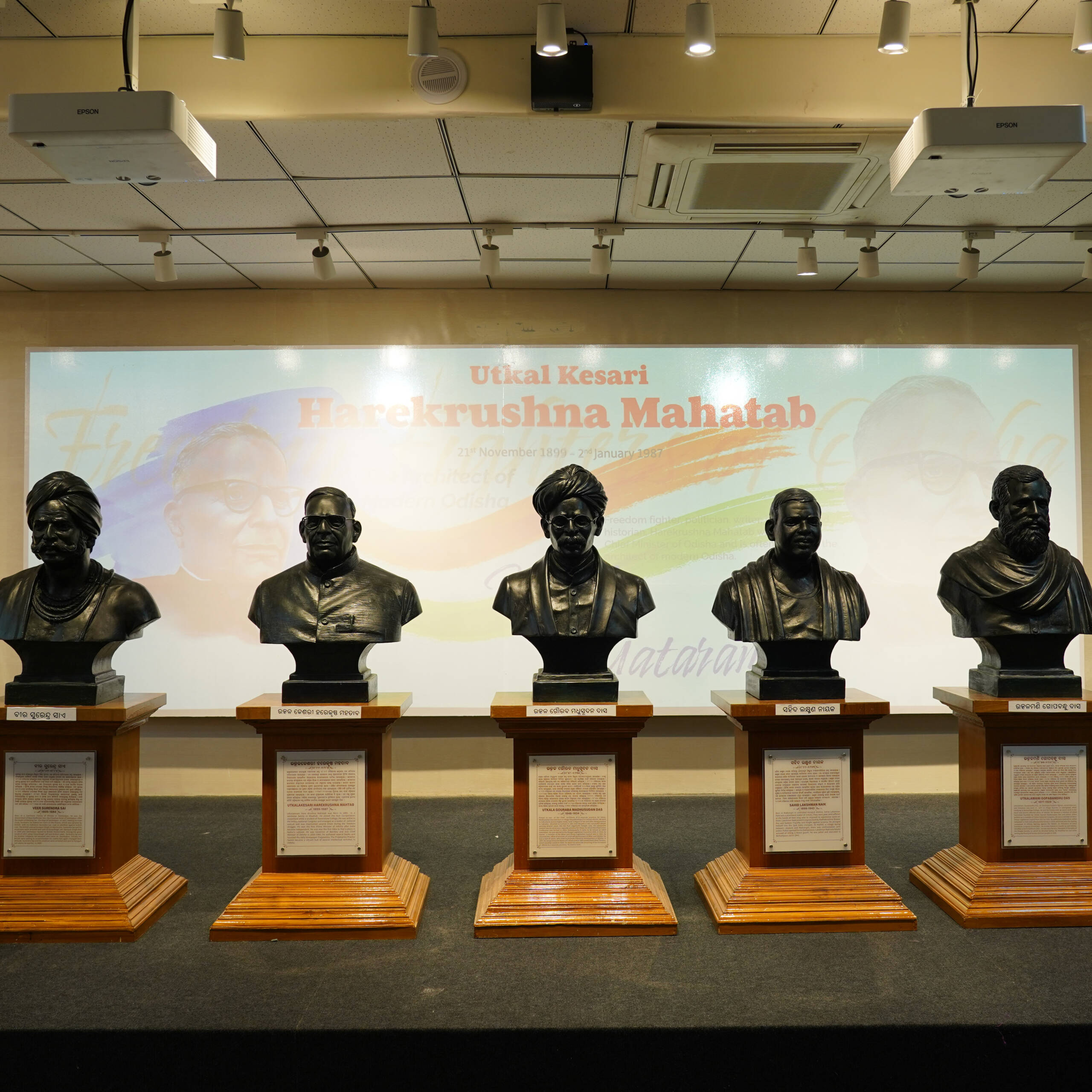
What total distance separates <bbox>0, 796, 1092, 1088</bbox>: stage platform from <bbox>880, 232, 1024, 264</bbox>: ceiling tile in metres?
3.14

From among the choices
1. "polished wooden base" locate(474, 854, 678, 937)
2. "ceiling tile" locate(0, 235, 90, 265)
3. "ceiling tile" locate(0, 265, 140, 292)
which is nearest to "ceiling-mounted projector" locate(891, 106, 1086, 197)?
"polished wooden base" locate(474, 854, 678, 937)

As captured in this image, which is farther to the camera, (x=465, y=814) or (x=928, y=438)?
(x=928, y=438)

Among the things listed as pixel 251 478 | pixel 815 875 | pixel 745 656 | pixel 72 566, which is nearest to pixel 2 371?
pixel 251 478

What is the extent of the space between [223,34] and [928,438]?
4106mm

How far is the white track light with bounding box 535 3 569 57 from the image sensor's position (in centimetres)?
295

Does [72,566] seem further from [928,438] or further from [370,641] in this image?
[928,438]

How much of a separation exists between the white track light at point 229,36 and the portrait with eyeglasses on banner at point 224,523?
2483mm

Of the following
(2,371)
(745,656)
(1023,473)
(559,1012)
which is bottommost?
(559,1012)

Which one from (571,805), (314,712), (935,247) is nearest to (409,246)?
(314,712)

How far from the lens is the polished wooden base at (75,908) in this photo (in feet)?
10.6

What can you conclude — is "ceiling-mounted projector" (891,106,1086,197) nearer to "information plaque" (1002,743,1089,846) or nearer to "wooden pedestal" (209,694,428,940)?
"information plaque" (1002,743,1089,846)

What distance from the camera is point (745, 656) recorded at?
5184 mm

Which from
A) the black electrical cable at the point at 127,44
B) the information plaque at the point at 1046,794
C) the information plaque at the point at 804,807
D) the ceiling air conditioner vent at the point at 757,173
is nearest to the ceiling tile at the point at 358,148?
the black electrical cable at the point at 127,44

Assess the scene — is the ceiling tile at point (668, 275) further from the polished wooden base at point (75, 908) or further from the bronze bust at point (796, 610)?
the polished wooden base at point (75, 908)
